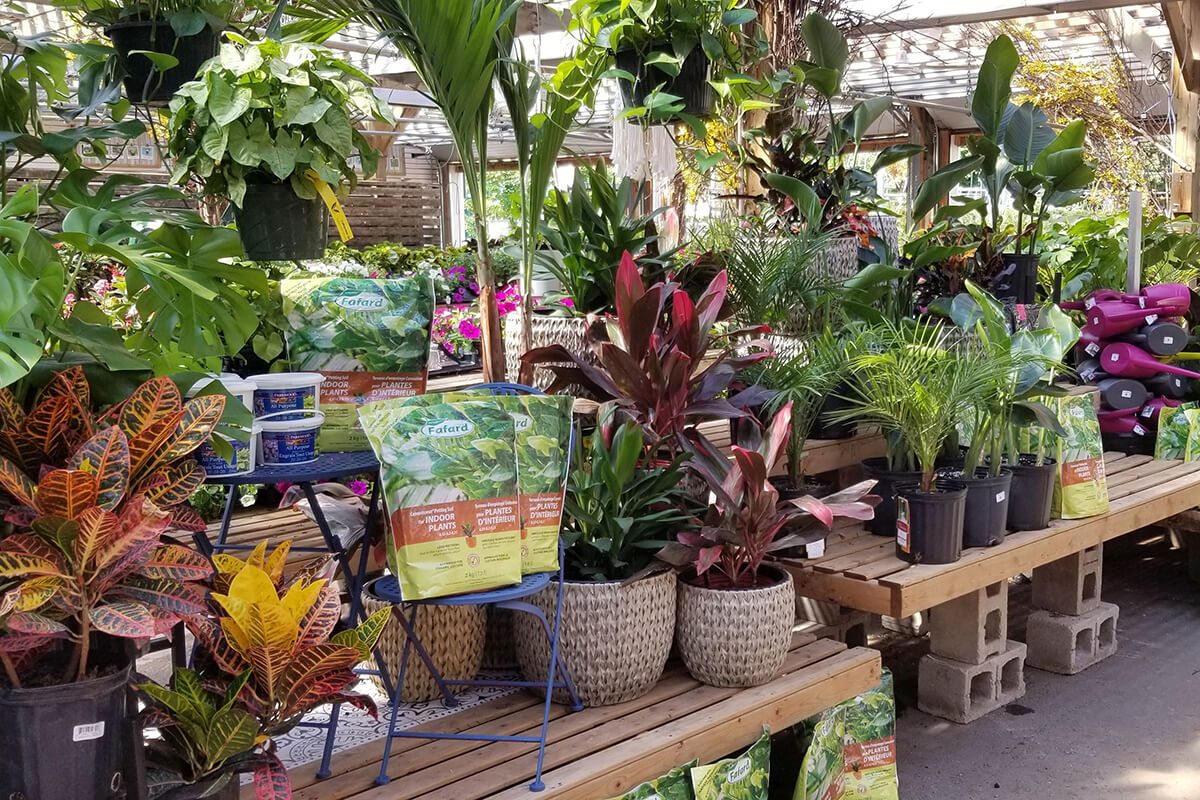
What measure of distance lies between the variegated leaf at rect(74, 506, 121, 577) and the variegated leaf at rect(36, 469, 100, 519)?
23 millimetres

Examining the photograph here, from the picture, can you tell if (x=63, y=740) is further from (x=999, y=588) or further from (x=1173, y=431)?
(x=1173, y=431)

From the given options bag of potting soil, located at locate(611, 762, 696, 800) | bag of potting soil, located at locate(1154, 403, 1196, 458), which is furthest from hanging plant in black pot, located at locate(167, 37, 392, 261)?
bag of potting soil, located at locate(1154, 403, 1196, 458)

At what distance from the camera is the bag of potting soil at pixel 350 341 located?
2154 mm

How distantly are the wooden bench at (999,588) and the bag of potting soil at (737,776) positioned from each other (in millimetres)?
600

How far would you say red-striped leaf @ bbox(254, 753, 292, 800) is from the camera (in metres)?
1.55

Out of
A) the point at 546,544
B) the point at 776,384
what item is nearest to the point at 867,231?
the point at 776,384

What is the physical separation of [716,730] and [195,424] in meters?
1.22

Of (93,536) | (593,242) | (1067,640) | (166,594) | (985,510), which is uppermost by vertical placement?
(593,242)

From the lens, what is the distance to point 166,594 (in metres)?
1.49

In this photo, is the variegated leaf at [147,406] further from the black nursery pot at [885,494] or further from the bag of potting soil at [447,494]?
the black nursery pot at [885,494]

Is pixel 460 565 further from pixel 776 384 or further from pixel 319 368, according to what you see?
pixel 776 384

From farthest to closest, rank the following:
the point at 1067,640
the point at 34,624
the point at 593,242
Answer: the point at 1067,640 → the point at 593,242 → the point at 34,624

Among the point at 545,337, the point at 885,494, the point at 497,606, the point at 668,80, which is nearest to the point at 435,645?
the point at 497,606

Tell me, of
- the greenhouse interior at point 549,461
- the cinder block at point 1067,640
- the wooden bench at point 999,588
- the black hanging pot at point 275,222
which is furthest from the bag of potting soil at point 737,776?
the cinder block at point 1067,640
